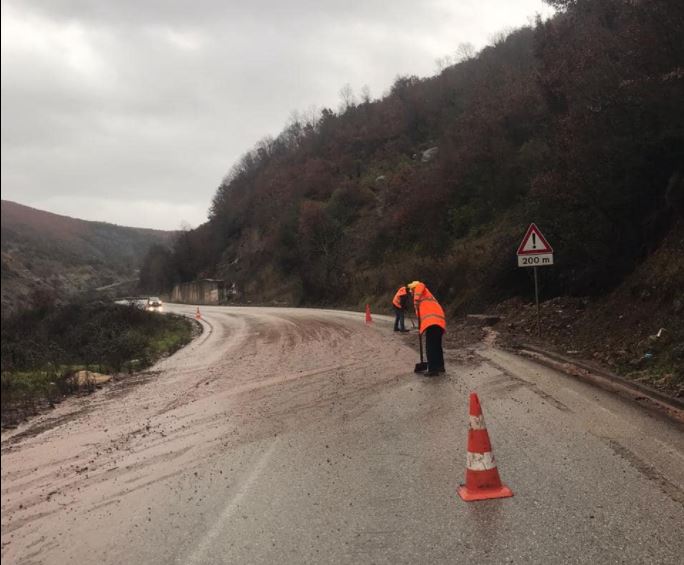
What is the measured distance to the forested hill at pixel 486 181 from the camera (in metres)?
13.6

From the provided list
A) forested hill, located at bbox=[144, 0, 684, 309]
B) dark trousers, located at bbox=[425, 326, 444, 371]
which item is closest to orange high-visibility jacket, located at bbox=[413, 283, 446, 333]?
dark trousers, located at bbox=[425, 326, 444, 371]

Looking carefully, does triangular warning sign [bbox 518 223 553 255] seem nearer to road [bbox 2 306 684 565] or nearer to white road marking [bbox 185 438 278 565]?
road [bbox 2 306 684 565]

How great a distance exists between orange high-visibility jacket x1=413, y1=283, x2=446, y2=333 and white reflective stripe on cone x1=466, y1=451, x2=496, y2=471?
5153mm

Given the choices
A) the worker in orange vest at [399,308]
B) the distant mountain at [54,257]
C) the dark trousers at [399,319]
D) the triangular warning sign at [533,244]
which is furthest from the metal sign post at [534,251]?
the distant mountain at [54,257]

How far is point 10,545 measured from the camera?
→ 1851mm

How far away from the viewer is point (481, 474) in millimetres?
4879

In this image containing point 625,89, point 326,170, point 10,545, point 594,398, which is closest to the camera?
point 10,545

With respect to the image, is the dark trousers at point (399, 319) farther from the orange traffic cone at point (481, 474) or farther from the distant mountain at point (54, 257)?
the orange traffic cone at point (481, 474)

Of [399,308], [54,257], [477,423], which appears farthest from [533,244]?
[54,257]

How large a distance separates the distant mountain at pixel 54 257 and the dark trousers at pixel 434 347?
19.1 ft

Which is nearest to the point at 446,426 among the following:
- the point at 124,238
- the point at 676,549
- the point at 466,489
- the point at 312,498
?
the point at 466,489

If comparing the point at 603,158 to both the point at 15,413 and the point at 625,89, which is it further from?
the point at 15,413

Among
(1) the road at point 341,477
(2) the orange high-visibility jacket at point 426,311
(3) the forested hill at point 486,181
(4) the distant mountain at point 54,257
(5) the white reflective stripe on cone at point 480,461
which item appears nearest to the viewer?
(4) the distant mountain at point 54,257

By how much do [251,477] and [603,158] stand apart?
40.1ft
